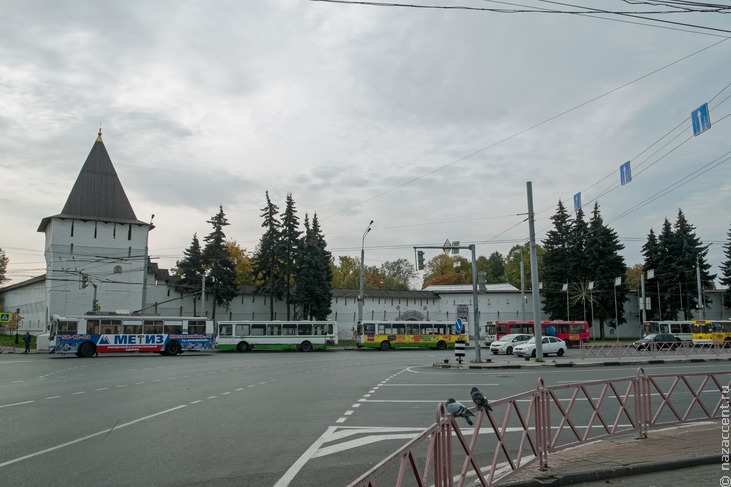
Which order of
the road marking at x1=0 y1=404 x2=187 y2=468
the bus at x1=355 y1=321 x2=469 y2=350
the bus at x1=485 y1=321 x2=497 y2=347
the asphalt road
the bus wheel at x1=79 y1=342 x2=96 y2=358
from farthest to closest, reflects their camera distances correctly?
the bus at x1=485 y1=321 x2=497 y2=347, the bus at x1=355 y1=321 x2=469 y2=350, the bus wheel at x1=79 y1=342 x2=96 y2=358, the road marking at x1=0 y1=404 x2=187 y2=468, the asphalt road

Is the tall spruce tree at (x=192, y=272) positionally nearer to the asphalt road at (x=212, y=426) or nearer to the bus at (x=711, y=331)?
the asphalt road at (x=212, y=426)

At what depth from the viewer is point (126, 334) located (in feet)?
133

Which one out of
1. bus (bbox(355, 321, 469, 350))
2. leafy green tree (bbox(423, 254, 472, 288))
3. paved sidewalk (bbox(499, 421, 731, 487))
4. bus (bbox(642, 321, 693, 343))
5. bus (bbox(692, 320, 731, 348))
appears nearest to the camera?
paved sidewalk (bbox(499, 421, 731, 487))

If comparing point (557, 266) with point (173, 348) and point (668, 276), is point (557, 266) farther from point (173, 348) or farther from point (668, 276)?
point (173, 348)

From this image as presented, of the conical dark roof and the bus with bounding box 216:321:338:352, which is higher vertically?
the conical dark roof

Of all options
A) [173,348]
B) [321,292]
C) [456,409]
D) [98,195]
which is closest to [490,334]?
[321,292]

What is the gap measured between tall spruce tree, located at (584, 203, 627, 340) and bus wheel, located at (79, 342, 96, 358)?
54573mm

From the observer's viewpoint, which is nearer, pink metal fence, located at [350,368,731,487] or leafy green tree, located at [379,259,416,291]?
pink metal fence, located at [350,368,731,487]

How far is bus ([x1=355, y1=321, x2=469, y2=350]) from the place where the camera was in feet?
168

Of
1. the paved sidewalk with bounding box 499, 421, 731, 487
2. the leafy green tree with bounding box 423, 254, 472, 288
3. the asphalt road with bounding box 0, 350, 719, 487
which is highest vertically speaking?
the leafy green tree with bounding box 423, 254, 472, 288

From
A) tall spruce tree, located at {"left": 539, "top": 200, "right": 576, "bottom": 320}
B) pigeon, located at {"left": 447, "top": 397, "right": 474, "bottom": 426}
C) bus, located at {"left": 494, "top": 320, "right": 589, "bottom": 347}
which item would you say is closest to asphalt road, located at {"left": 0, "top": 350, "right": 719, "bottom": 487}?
pigeon, located at {"left": 447, "top": 397, "right": 474, "bottom": 426}

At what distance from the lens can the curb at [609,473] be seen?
262 inches

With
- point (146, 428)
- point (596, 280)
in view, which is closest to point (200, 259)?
point (596, 280)

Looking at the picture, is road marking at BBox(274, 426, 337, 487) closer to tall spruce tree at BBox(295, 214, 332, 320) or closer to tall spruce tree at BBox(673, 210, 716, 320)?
tall spruce tree at BBox(295, 214, 332, 320)
